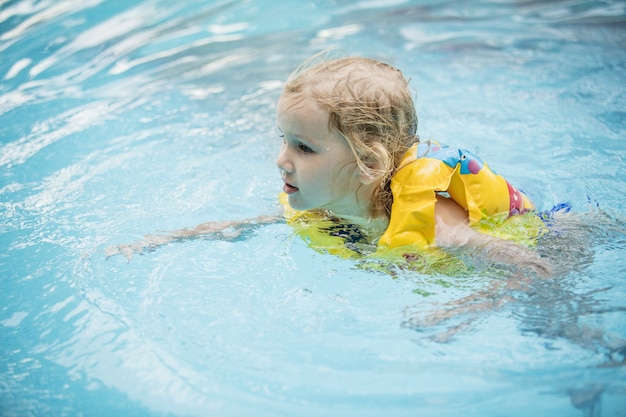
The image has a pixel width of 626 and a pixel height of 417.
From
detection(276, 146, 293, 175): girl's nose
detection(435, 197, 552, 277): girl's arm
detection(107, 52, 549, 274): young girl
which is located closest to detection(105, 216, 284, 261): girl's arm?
detection(107, 52, 549, 274): young girl

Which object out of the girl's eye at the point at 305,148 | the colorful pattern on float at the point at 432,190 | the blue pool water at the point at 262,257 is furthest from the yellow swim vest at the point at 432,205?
the girl's eye at the point at 305,148

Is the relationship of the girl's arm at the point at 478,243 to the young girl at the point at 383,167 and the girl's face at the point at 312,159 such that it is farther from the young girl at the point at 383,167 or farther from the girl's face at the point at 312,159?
the girl's face at the point at 312,159

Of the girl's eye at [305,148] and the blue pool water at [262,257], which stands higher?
the girl's eye at [305,148]


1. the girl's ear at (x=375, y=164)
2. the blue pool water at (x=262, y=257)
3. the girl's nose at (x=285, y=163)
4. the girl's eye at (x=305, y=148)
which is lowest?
the blue pool water at (x=262, y=257)

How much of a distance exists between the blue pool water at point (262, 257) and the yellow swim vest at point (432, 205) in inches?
4.1

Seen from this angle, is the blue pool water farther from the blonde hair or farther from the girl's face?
the blonde hair

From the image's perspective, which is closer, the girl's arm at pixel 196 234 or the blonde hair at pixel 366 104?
the blonde hair at pixel 366 104

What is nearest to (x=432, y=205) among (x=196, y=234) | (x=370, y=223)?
(x=370, y=223)

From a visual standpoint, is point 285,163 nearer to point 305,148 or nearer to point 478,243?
point 305,148

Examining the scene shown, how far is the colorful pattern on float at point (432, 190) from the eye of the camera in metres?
2.69

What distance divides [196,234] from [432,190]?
1.26m

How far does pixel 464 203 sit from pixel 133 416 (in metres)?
1.56

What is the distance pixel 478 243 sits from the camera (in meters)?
2.66

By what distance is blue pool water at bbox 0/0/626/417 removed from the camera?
2.47m
